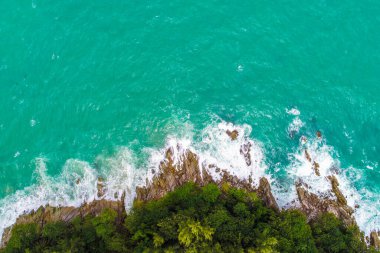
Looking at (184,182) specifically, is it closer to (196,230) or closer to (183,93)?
(196,230)

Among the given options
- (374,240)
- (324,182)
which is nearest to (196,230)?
(324,182)

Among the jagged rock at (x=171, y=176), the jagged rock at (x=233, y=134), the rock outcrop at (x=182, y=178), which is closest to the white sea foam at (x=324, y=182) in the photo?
the rock outcrop at (x=182, y=178)

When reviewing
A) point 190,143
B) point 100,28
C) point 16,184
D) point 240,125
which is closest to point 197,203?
point 190,143

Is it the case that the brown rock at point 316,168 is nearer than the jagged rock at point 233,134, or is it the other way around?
the brown rock at point 316,168

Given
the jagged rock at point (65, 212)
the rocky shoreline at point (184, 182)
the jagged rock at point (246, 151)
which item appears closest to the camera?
the jagged rock at point (65, 212)

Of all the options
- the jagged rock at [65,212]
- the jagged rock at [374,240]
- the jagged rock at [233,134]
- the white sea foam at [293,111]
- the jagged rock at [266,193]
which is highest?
the white sea foam at [293,111]

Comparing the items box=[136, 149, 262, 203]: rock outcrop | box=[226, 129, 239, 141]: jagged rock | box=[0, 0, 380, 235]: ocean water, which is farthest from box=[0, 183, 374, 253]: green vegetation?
box=[226, 129, 239, 141]: jagged rock

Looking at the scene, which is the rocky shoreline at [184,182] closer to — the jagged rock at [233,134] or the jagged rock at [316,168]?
the jagged rock at [316,168]
